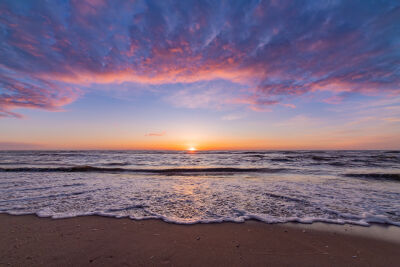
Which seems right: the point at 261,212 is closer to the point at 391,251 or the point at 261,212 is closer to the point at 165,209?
the point at 391,251

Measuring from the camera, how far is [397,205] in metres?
5.43

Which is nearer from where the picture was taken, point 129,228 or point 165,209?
point 129,228

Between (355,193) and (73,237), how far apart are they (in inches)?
373

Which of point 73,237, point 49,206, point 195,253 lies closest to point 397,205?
point 195,253

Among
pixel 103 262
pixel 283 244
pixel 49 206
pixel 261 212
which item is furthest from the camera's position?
pixel 49 206

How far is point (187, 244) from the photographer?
3.16 metres

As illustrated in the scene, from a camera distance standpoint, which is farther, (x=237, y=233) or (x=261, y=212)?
(x=261, y=212)

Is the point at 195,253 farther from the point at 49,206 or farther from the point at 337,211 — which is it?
the point at 49,206

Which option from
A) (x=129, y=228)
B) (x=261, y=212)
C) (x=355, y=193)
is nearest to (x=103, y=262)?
(x=129, y=228)

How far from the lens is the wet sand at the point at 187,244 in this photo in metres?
2.70

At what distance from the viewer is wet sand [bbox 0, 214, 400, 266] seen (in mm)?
2697

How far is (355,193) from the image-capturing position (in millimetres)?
6902

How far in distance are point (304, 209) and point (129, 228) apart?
486 centimetres

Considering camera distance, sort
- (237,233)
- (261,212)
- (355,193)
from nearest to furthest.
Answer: (237,233), (261,212), (355,193)
